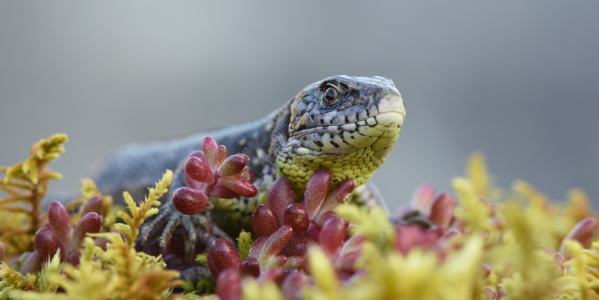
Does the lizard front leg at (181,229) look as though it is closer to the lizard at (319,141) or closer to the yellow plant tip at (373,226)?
the lizard at (319,141)

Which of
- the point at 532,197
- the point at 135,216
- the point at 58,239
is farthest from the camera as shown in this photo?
the point at 532,197

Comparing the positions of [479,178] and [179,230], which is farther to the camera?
[479,178]

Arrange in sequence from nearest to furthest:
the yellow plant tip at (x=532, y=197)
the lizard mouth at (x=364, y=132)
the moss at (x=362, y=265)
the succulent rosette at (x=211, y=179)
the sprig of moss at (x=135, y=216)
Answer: the moss at (x=362, y=265)
the sprig of moss at (x=135, y=216)
the succulent rosette at (x=211, y=179)
the lizard mouth at (x=364, y=132)
the yellow plant tip at (x=532, y=197)

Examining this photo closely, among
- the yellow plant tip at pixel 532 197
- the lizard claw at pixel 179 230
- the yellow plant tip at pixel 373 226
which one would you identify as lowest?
the yellow plant tip at pixel 532 197

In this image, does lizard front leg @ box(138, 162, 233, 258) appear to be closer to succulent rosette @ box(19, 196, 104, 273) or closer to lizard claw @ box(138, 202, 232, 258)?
lizard claw @ box(138, 202, 232, 258)

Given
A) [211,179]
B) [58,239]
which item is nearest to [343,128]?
[211,179]

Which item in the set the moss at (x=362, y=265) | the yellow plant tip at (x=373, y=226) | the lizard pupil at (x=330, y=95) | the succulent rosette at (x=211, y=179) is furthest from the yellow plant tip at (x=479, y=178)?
the yellow plant tip at (x=373, y=226)

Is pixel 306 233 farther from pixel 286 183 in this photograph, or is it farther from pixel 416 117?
pixel 416 117

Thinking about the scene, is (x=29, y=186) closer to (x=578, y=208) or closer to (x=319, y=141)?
(x=319, y=141)
